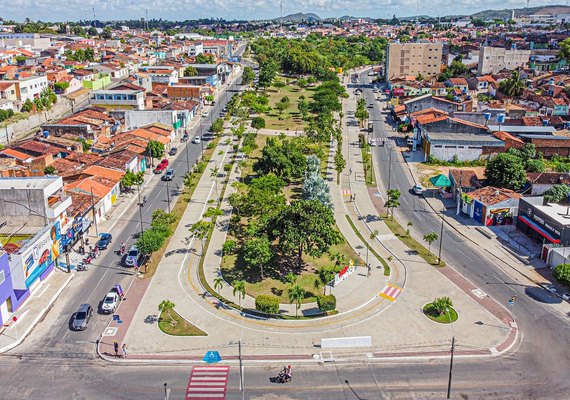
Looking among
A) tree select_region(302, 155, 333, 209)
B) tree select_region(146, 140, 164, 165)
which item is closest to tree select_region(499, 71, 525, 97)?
tree select_region(302, 155, 333, 209)

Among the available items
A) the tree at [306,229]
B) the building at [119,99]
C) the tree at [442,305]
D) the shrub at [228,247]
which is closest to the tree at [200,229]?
the shrub at [228,247]

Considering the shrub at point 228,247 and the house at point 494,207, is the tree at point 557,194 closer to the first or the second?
the house at point 494,207

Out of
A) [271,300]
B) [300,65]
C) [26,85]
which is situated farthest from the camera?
[300,65]

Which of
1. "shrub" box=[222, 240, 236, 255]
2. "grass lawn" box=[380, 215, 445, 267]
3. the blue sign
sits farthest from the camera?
"grass lawn" box=[380, 215, 445, 267]

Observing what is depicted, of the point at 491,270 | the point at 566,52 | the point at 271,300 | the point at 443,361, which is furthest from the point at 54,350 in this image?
the point at 566,52

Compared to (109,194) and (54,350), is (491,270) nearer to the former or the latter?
(54,350)

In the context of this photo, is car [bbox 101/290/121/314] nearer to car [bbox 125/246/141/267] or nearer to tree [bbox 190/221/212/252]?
car [bbox 125/246/141/267]

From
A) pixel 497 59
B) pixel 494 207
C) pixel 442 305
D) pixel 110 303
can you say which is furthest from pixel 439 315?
pixel 497 59
